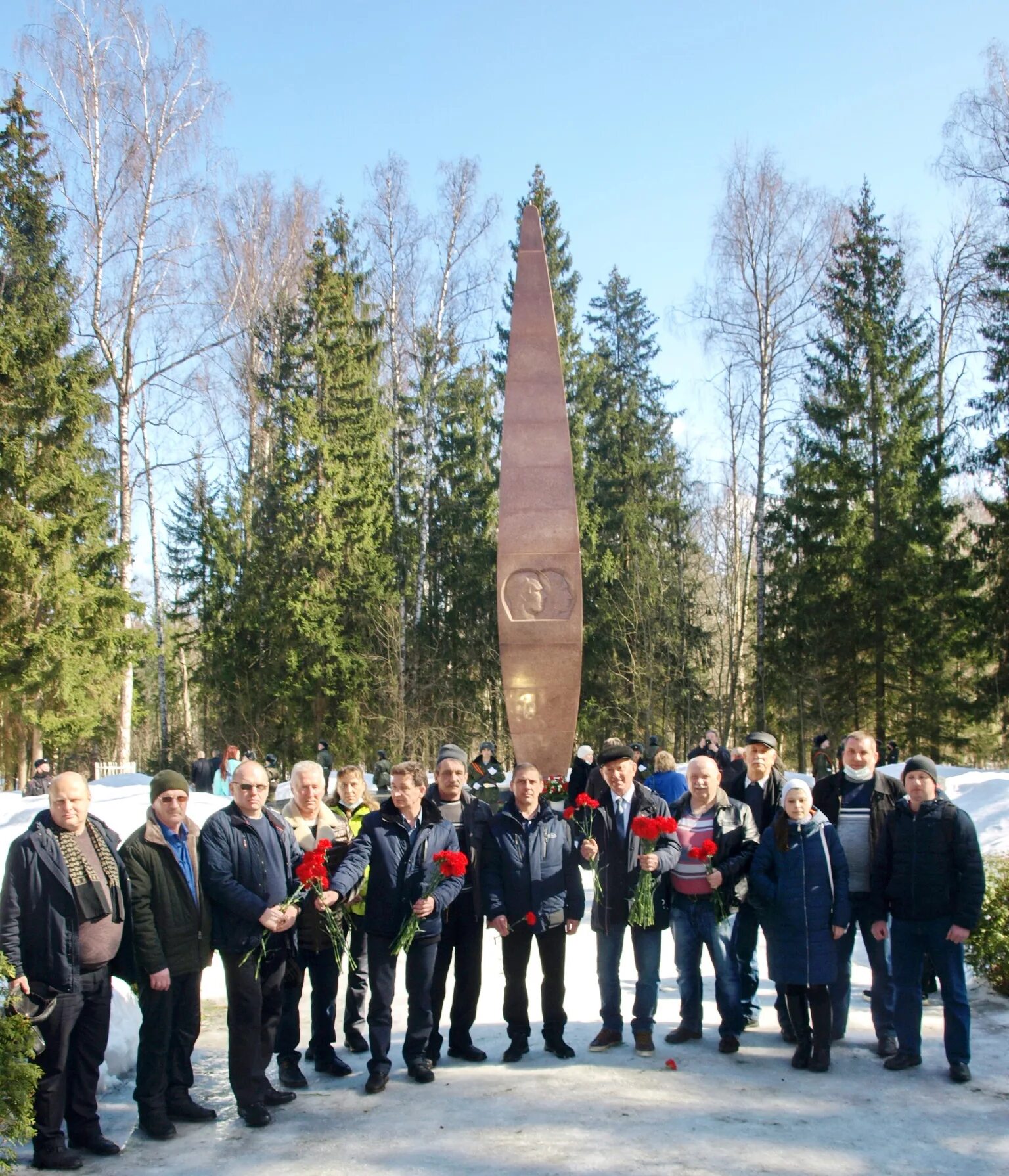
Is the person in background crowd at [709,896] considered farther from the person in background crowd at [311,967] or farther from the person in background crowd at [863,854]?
the person in background crowd at [311,967]

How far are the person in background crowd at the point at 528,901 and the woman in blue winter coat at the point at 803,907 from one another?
0.89 m

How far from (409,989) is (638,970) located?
1106 millimetres

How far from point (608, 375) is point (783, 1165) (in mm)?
27307

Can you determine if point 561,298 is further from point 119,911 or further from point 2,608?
point 119,911

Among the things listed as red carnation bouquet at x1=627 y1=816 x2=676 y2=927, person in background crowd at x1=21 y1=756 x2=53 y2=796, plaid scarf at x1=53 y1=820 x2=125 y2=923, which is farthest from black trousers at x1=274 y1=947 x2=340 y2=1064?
person in background crowd at x1=21 y1=756 x2=53 y2=796

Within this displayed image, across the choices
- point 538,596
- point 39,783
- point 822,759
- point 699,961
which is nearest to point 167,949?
point 699,961

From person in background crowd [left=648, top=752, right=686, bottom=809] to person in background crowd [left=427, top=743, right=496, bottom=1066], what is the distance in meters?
4.40

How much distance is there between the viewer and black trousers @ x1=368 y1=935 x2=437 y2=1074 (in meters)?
4.62

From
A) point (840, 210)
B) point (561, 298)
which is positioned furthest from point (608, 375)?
point (840, 210)

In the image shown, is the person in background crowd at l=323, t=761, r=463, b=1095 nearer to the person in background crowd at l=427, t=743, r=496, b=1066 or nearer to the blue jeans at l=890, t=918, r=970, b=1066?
the person in background crowd at l=427, t=743, r=496, b=1066

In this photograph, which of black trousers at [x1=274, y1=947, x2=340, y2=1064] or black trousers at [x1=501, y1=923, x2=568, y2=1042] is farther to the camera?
black trousers at [x1=501, y1=923, x2=568, y2=1042]

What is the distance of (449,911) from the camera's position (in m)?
5.02

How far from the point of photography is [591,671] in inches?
1014

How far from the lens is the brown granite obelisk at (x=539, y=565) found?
12414 millimetres
